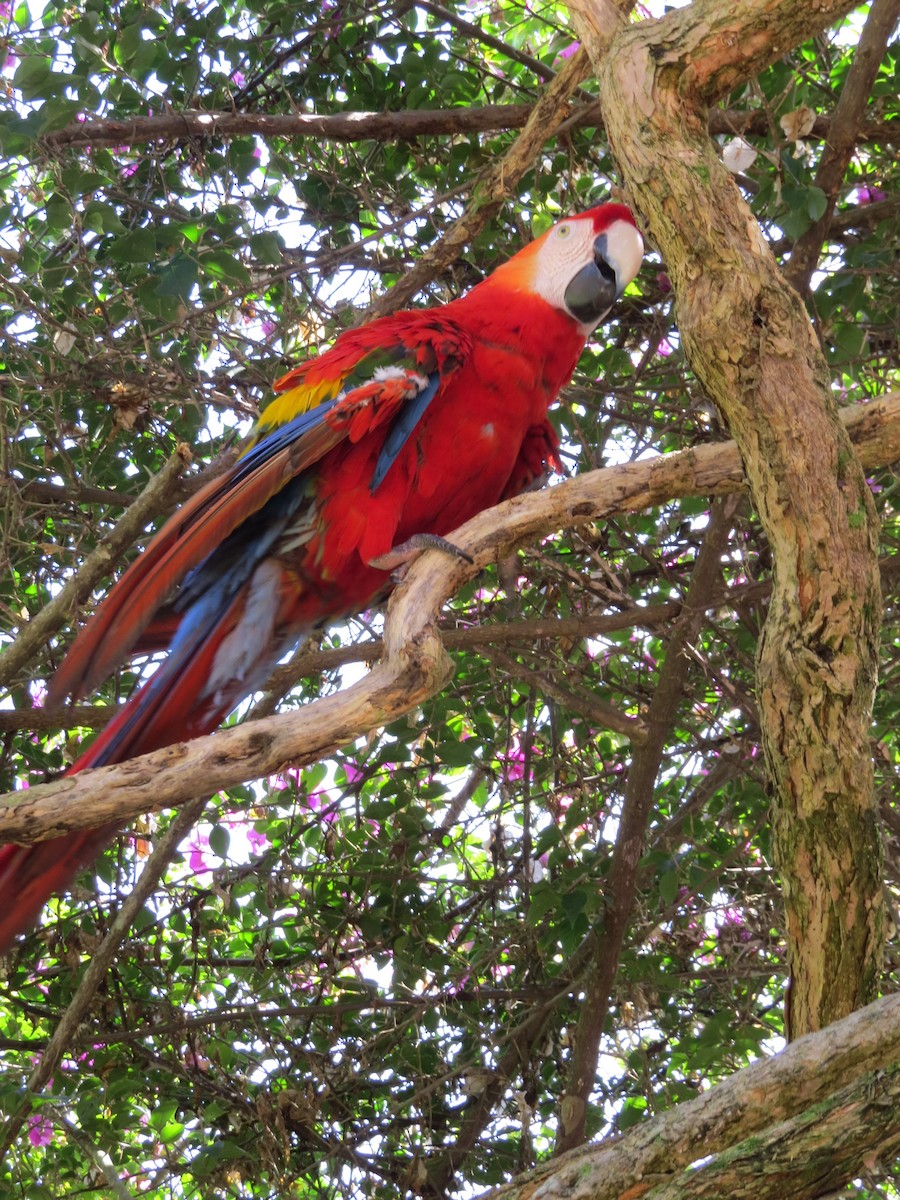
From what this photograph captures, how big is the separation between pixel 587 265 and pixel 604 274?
0.04 m

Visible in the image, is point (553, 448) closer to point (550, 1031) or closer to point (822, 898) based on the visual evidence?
point (822, 898)

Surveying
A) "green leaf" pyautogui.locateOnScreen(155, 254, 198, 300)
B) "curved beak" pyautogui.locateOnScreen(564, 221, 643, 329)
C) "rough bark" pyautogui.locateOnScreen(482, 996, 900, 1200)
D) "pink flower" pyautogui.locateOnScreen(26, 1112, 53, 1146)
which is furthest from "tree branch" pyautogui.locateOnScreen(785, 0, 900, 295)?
"pink flower" pyautogui.locateOnScreen(26, 1112, 53, 1146)

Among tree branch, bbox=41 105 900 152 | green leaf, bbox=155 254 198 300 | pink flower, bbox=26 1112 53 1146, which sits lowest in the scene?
pink flower, bbox=26 1112 53 1146

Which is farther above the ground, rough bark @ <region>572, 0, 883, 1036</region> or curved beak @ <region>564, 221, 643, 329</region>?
curved beak @ <region>564, 221, 643, 329</region>

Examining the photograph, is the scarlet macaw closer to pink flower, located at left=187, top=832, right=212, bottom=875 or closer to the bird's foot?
the bird's foot

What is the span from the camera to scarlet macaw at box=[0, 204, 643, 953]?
1.66 m

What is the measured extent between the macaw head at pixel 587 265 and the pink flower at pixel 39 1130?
1.86 metres

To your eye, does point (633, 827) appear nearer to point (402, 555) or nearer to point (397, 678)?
point (402, 555)

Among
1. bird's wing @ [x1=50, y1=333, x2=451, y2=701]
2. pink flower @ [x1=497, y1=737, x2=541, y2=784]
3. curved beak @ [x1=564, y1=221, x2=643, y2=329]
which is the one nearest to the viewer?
bird's wing @ [x1=50, y1=333, x2=451, y2=701]

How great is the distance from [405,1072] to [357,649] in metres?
0.95

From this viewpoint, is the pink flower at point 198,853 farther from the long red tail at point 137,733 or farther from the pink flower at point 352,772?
the long red tail at point 137,733

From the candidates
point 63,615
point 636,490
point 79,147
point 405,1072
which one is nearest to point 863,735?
point 636,490

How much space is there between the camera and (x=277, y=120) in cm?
235

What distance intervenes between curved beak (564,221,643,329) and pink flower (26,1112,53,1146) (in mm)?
1862
